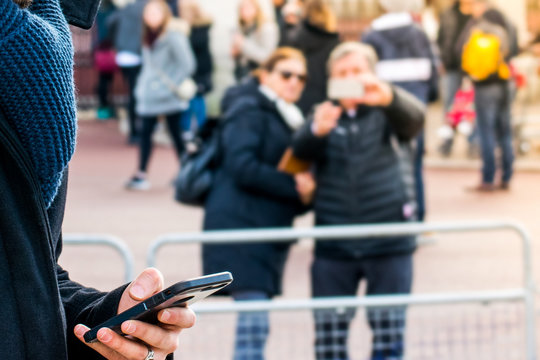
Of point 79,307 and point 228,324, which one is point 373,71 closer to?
point 228,324

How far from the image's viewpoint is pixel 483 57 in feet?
31.9

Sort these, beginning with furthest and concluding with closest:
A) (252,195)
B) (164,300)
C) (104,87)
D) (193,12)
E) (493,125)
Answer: (104,87)
(193,12)
(493,125)
(252,195)
(164,300)

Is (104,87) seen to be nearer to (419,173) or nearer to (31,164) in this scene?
(419,173)

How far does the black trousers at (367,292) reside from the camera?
14.1 feet

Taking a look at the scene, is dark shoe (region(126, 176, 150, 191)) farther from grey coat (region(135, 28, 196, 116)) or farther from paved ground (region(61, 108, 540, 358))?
grey coat (region(135, 28, 196, 116))

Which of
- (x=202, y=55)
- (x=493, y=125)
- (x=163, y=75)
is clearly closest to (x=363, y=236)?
(x=493, y=125)

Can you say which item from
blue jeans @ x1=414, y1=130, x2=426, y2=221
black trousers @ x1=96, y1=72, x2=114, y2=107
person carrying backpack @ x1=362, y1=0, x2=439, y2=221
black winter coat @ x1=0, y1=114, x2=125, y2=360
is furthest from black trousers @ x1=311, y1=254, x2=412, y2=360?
black trousers @ x1=96, y1=72, x2=114, y2=107

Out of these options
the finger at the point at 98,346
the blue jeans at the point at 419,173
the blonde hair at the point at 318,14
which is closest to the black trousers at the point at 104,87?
the blonde hair at the point at 318,14

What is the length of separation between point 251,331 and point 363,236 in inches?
24.1

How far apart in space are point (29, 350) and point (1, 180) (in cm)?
22

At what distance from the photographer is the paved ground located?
23.1ft

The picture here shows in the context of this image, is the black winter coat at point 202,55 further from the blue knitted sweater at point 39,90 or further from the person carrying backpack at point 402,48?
the blue knitted sweater at point 39,90

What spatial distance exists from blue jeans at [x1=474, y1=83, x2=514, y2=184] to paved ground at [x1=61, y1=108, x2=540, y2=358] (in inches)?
11.6

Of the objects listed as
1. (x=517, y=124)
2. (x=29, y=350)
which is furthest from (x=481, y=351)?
(x=517, y=124)
